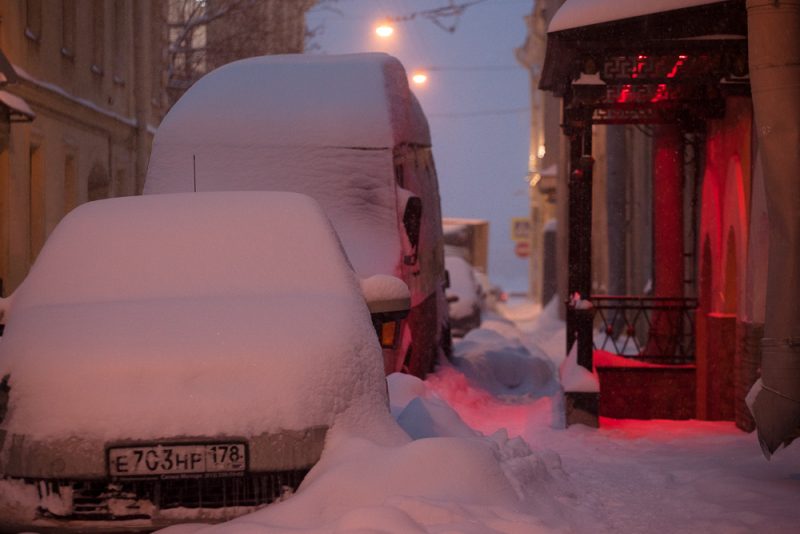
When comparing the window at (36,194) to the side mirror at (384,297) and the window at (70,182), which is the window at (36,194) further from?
the side mirror at (384,297)

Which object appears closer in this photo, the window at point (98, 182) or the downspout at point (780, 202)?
the downspout at point (780, 202)

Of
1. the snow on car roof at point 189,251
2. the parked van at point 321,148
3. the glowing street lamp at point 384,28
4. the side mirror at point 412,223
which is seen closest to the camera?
the snow on car roof at point 189,251

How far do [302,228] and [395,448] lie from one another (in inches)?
59.2

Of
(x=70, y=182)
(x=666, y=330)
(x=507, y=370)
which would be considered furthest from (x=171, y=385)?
(x=70, y=182)

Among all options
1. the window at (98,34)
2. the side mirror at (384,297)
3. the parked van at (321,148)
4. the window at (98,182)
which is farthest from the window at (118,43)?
the side mirror at (384,297)

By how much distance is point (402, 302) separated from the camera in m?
6.73

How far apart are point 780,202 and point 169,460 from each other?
4.33m

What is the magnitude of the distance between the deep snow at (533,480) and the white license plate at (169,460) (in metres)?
0.25

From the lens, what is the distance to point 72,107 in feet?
76.1

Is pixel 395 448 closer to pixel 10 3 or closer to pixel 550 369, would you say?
pixel 550 369

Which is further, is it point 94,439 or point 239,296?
point 239,296

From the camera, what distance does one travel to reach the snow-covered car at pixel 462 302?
1080 inches

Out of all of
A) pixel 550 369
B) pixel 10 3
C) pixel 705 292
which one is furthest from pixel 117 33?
pixel 705 292

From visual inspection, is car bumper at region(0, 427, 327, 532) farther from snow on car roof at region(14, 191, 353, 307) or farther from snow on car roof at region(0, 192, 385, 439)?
snow on car roof at region(14, 191, 353, 307)
